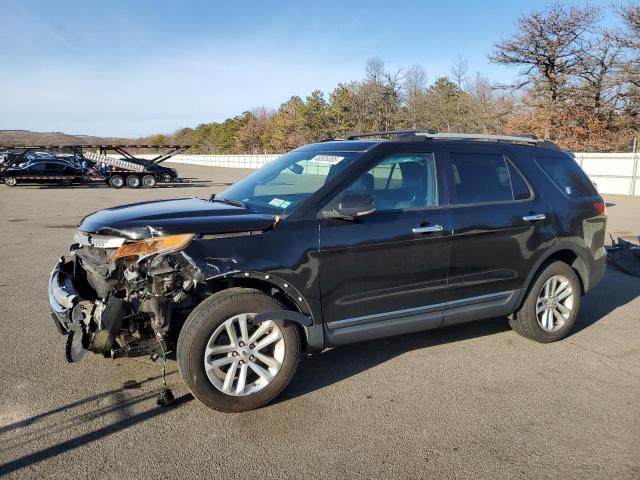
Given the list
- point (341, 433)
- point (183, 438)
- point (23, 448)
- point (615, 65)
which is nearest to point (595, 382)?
point (341, 433)

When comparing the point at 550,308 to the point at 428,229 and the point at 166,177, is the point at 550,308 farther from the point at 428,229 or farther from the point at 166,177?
the point at 166,177

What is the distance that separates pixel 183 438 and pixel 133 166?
86.1 ft

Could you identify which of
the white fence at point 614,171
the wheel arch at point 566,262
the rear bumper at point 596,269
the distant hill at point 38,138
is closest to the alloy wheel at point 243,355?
the wheel arch at point 566,262

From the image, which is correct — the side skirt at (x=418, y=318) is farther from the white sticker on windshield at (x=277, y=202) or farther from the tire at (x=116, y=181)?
the tire at (x=116, y=181)

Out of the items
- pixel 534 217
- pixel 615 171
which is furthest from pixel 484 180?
pixel 615 171

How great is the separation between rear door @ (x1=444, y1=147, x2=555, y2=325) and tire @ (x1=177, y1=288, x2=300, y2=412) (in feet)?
4.86

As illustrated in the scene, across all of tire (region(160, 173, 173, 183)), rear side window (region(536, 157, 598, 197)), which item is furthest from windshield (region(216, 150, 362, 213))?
tire (region(160, 173, 173, 183))

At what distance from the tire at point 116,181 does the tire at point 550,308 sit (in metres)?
25.9

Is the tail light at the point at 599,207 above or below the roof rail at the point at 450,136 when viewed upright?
below

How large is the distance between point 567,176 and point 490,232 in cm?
141

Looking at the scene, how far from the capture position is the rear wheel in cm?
2777

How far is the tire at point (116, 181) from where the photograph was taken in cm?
2752

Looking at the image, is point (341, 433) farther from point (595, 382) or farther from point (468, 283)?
point (595, 382)

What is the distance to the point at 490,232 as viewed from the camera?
4.50m
